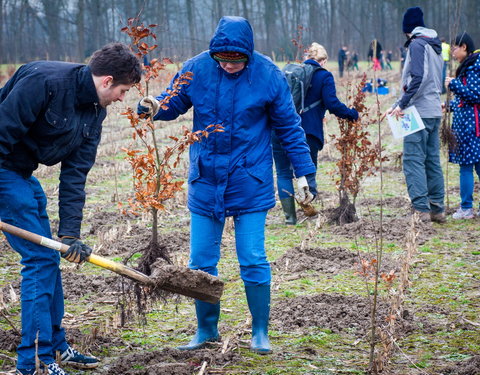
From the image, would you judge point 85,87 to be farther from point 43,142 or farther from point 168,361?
point 168,361

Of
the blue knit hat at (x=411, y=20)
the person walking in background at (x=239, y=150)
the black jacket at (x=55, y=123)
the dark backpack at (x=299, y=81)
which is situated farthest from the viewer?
the blue knit hat at (x=411, y=20)

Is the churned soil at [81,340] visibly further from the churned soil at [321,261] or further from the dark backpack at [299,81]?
the dark backpack at [299,81]

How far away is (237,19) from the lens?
3777 mm

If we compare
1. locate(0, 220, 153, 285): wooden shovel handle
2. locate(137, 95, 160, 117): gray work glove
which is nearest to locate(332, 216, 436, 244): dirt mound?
locate(137, 95, 160, 117): gray work glove

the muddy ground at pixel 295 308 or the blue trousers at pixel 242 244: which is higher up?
the blue trousers at pixel 242 244

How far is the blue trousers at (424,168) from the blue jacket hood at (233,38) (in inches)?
147

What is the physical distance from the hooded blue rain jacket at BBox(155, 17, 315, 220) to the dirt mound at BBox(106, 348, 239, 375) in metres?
0.82

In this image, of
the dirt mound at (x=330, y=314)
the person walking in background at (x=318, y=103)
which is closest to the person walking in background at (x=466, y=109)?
the person walking in background at (x=318, y=103)

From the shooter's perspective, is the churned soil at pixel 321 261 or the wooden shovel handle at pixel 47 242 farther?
the churned soil at pixel 321 261

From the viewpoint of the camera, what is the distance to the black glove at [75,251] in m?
3.50

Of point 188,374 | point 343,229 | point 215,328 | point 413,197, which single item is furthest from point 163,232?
point 188,374

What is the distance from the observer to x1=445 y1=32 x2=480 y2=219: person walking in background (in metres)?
7.10

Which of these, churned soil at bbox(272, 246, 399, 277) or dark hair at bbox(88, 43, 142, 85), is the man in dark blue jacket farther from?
churned soil at bbox(272, 246, 399, 277)

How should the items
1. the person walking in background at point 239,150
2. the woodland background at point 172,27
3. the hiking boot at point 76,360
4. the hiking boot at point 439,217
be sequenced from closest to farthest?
the hiking boot at point 76,360 → the person walking in background at point 239,150 → the hiking boot at point 439,217 → the woodland background at point 172,27
